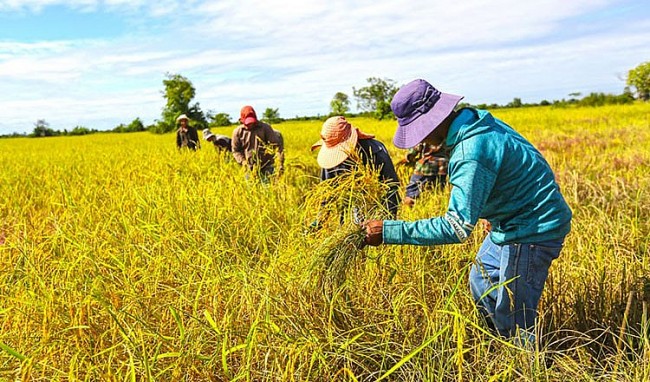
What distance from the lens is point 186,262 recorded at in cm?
234

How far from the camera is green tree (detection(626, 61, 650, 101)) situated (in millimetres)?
51094

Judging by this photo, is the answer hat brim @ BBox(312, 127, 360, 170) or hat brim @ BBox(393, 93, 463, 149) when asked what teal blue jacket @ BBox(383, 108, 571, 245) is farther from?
hat brim @ BBox(312, 127, 360, 170)

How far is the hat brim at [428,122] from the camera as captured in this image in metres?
1.62

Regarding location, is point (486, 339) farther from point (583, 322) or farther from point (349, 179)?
point (349, 179)

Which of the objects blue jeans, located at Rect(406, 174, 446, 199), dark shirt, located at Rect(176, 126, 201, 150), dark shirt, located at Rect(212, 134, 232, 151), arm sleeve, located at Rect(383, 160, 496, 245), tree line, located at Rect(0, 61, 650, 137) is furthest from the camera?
tree line, located at Rect(0, 61, 650, 137)

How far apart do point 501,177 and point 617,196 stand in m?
2.88

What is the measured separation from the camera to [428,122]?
5.37 feet

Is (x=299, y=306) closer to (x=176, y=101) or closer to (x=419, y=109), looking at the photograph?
(x=419, y=109)

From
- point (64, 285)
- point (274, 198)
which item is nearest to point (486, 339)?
point (64, 285)

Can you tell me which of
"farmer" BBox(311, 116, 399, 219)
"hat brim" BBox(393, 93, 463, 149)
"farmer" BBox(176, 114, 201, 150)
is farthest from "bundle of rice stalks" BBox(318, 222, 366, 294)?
"farmer" BBox(176, 114, 201, 150)

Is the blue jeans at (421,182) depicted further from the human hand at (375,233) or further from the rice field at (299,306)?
the human hand at (375,233)

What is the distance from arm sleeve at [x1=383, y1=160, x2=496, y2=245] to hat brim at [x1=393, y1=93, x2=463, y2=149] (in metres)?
0.15

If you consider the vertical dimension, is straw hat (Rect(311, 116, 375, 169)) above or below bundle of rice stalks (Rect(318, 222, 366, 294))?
above

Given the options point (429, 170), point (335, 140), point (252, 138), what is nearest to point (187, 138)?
point (252, 138)
